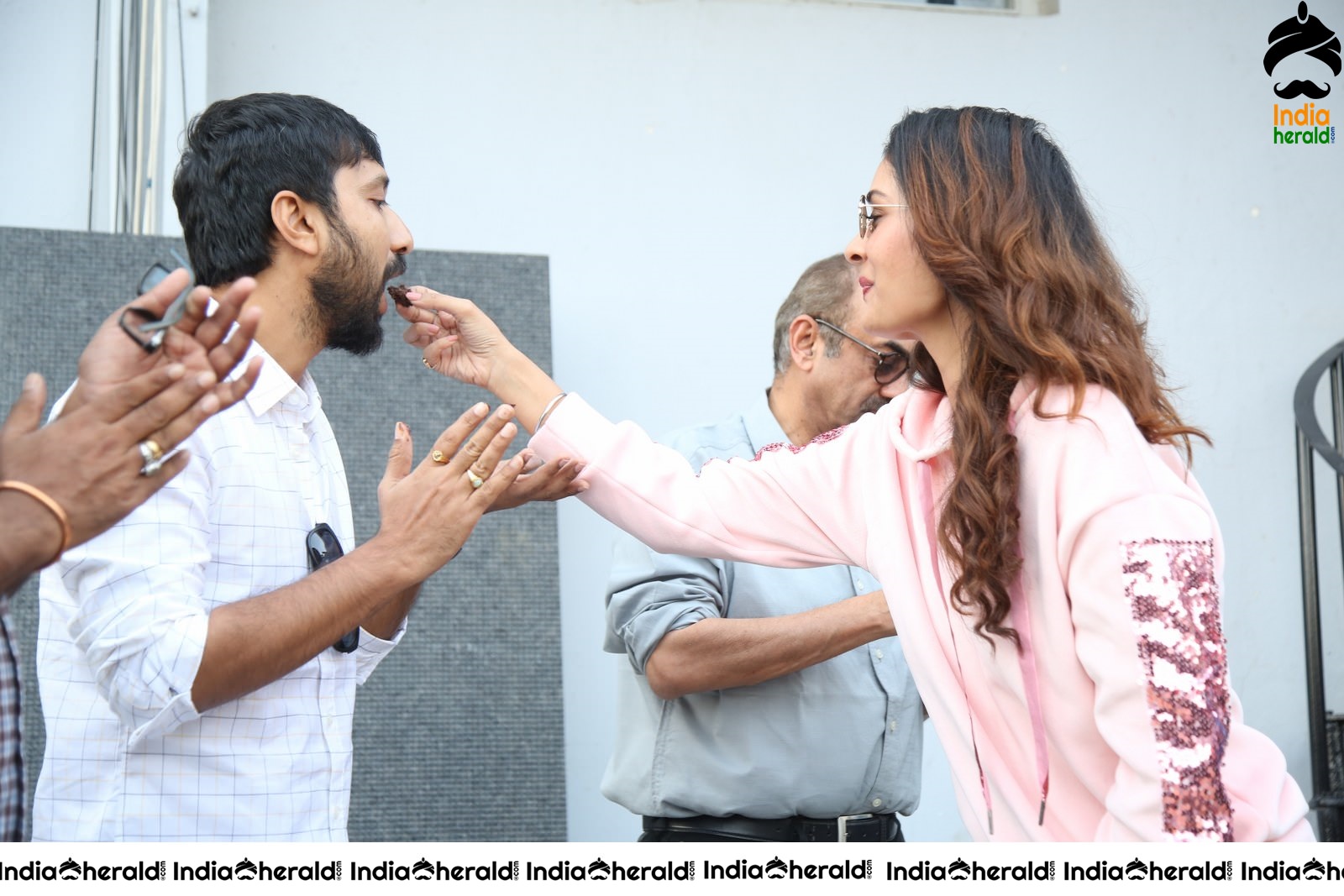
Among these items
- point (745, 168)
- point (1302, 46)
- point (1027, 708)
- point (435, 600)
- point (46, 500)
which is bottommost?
point (1027, 708)

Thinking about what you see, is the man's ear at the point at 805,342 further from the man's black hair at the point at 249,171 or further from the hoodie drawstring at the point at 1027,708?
the hoodie drawstring at the point at 1027,708

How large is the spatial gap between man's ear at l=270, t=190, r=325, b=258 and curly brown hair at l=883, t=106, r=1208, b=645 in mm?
895

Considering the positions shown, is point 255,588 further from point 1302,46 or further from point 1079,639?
point 1302,46

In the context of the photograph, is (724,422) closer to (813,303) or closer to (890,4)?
(813,303)

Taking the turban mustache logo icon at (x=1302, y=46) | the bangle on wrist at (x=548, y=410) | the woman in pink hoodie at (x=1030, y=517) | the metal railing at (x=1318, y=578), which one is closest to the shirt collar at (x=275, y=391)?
the bangle on wrist at (x=548, y=410)

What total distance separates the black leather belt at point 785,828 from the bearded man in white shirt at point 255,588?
2.32 ft

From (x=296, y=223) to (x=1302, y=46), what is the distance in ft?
12.5

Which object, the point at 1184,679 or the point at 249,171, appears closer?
the point at 1184,679

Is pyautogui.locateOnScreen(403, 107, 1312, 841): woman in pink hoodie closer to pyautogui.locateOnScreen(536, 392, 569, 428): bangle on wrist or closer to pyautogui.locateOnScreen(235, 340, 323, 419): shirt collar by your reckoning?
pyautogui.locateOnScreen(536, 392, 569, 428): bangle on wrist

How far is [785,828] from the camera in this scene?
242cm

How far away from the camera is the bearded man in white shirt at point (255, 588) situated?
5.16 ft

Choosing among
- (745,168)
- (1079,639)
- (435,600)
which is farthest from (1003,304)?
(745,168)

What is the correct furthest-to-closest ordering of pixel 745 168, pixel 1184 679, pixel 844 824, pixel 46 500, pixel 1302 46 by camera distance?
pixel 1302 46 → pixel 745 168 → pixel 844 824 → pixel 1184 679 → pixel 46 500

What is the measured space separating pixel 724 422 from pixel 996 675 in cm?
123
